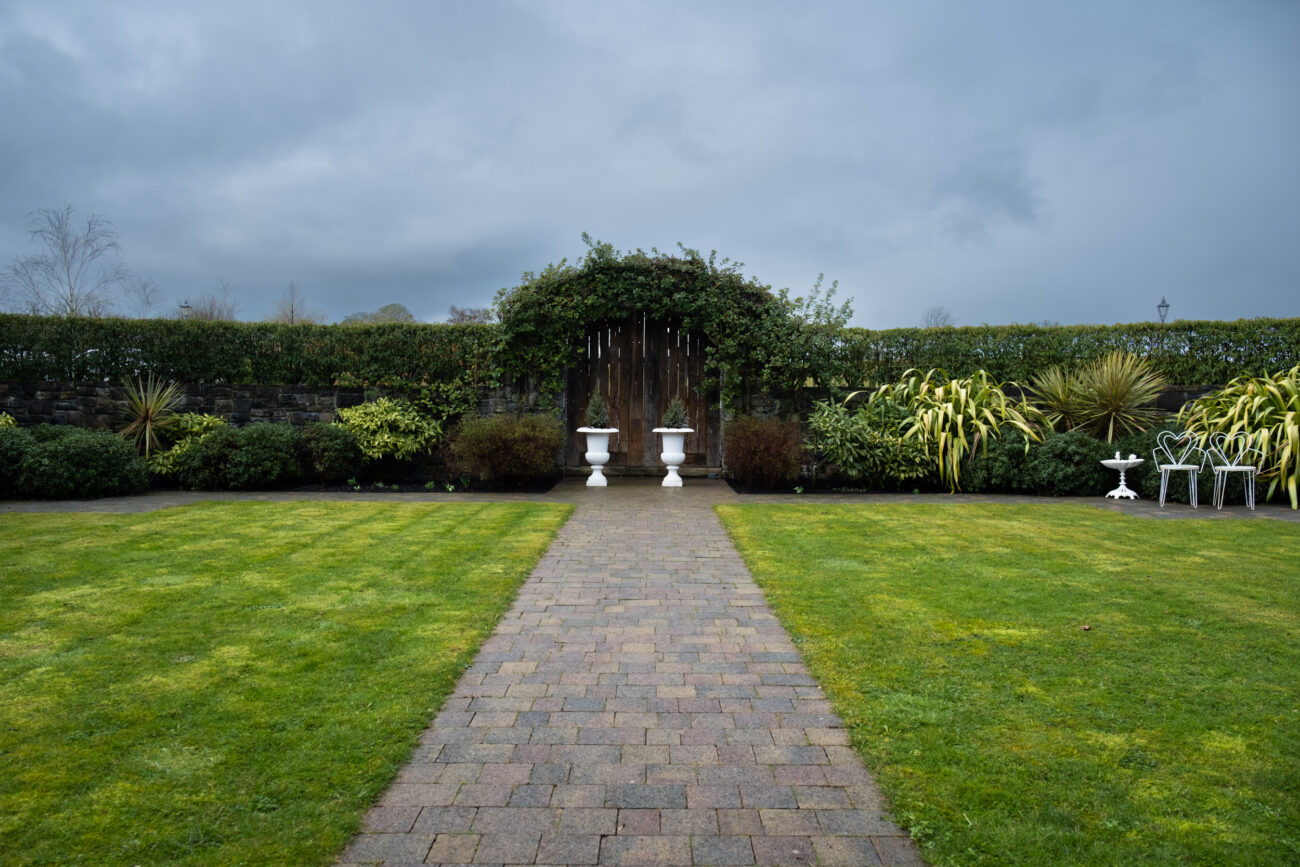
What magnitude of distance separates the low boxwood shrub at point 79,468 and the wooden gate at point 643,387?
585 centimetres

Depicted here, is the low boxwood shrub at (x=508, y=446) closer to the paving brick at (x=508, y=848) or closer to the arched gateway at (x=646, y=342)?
the arched gateway at (x=646, y=342)

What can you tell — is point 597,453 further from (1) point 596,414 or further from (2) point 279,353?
(2) point 279,353

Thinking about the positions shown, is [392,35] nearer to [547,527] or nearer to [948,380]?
[547,527]

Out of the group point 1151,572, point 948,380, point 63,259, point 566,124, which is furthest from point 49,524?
point 63,259

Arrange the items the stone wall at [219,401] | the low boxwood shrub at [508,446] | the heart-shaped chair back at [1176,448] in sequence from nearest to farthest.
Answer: the heart-shaped chair back at [1176,448]
the low boxwood shrub at [508,446]
the stone wall at [219,401]

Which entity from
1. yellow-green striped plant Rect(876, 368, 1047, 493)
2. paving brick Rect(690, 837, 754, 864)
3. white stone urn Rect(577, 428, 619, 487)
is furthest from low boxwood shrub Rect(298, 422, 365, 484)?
paving brick Rect(690, 837, 754, 864)

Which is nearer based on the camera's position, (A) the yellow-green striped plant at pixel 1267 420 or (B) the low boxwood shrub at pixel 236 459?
(A) the yellow-green striped plant at pixel 1267 420

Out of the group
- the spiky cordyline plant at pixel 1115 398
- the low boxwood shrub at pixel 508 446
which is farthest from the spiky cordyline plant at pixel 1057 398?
the low boxwood shrub at pixel 508 446

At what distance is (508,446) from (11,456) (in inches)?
223

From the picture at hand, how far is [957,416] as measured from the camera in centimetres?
984

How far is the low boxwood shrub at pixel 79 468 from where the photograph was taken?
8.41 metres

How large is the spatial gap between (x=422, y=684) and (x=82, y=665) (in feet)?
5.11

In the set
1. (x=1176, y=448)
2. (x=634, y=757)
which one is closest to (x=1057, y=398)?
(x=1176, y=448)

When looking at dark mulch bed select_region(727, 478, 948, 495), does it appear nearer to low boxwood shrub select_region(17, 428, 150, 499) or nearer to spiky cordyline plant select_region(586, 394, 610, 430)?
spiky cordyline plant select_region(586, 394, 610, 430)
